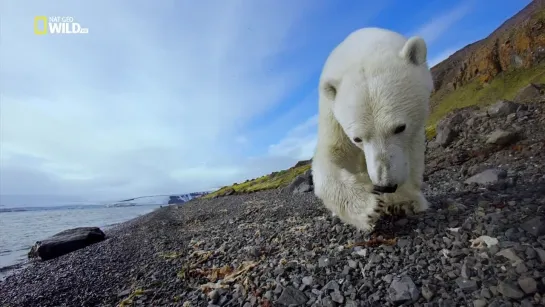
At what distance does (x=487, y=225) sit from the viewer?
3.49m

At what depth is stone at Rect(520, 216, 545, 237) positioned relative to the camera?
10.4ft

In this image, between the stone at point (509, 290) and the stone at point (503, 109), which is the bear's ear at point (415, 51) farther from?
the stone at point (503, 109)

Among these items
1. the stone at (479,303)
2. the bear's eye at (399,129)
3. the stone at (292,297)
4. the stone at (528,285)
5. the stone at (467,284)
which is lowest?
the stone at (292,297)

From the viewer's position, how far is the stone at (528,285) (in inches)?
95.2

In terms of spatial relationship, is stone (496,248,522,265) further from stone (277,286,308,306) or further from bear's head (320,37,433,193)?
stone (277,286,308,306)

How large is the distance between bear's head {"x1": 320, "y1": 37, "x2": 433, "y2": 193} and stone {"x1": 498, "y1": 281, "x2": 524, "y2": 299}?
4.01 ft

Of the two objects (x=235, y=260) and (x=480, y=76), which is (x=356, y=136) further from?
(x=480, y=76)

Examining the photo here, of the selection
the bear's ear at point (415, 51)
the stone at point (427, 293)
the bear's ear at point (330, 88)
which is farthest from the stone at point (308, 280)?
the bear's ear at point (415, 51)

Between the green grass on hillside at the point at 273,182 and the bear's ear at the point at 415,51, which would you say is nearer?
the bear's ear at the point at 415,51

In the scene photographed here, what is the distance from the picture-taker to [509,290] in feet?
8.07

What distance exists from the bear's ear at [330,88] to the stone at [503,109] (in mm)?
10210

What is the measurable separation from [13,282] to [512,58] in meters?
62.9

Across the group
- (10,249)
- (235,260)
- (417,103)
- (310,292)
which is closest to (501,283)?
(310,292)

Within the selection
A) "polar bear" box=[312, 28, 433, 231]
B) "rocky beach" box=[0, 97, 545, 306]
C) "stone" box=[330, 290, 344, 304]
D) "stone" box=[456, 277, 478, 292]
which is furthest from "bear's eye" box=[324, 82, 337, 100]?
"stone" box=[456, 277, 478, 292]
